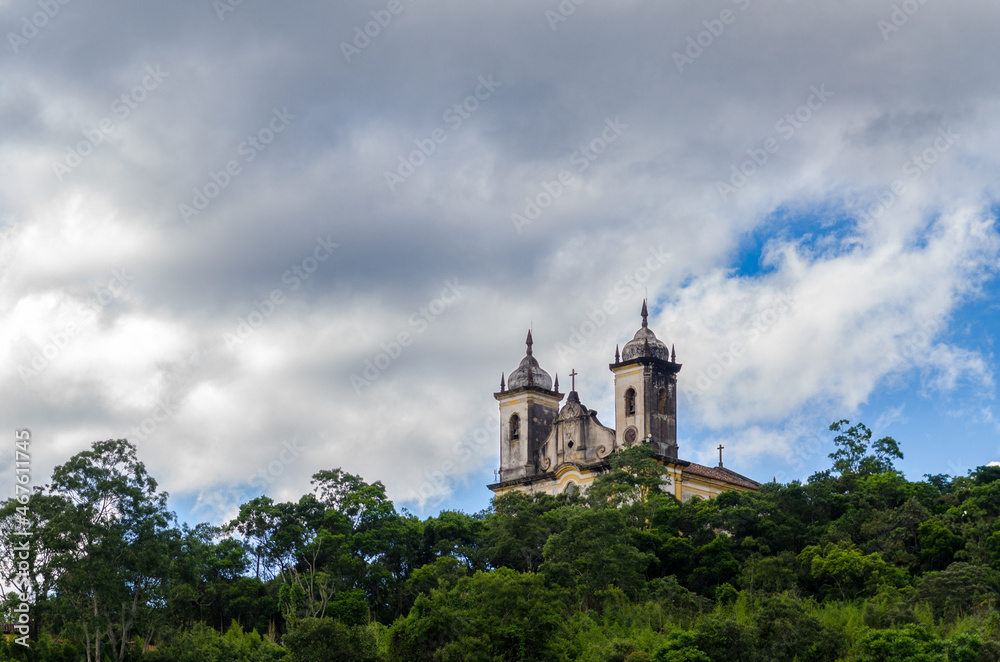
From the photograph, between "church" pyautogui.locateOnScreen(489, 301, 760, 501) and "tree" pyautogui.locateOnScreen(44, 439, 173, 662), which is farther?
"church" pyautogui.locateOnScreen(489, 301, 760, 501)

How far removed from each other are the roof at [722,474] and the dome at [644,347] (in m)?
5.59

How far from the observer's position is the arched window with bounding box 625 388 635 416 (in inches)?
2420

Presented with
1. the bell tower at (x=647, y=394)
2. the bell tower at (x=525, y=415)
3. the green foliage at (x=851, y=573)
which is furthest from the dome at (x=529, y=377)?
the green foliage at (x=851, y=573)

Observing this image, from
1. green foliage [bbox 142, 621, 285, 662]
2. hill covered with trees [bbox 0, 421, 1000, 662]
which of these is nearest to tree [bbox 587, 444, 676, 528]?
hill covered with trees [bbox 0, 421, 1000, 662]

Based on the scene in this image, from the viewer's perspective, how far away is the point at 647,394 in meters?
60.7

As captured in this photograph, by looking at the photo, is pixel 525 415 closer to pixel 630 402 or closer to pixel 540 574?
pixel 630 402

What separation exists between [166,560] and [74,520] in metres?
3.08

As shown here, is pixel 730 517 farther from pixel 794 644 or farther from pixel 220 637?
pixel 220 637

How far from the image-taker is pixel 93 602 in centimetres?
3819

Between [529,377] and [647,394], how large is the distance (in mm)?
8196

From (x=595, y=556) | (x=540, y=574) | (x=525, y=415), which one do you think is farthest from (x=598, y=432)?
(x=540, y=574)

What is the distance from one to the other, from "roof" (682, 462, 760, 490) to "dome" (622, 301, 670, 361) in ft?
18.3

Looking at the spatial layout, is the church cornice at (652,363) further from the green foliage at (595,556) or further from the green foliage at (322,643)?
the green foliage at (322,643)

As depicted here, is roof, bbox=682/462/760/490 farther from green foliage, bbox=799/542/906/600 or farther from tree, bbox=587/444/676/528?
green foliage, bbox=799/542/906/600
